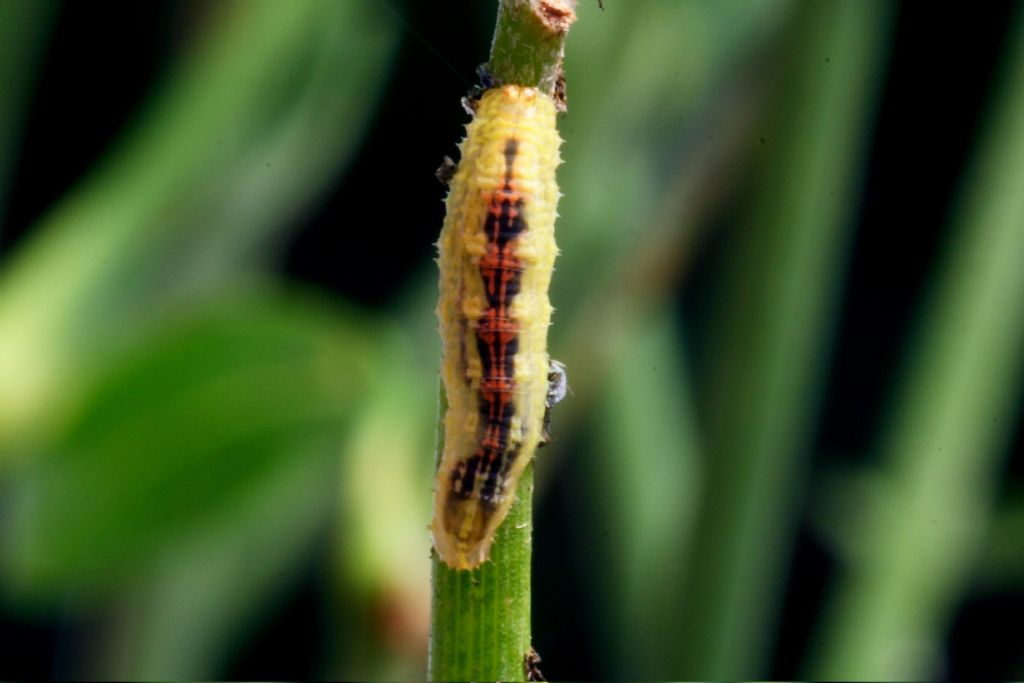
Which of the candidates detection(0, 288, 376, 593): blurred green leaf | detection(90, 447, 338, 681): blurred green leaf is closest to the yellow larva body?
detection(0, 288, 376, 593): blurred green leaf

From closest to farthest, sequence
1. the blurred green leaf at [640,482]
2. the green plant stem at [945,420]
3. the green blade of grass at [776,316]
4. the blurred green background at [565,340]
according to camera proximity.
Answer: the blurred green background at [565,340] < the green blade of grass at [776,316] < the green plant stem at [945,420] < the blurred green leaf at [640,482]

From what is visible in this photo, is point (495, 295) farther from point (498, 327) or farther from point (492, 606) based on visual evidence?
point (492, 606)

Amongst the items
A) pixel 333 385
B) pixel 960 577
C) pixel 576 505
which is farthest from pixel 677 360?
pixel 333 385

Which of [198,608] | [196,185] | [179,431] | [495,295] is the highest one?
[196,185]

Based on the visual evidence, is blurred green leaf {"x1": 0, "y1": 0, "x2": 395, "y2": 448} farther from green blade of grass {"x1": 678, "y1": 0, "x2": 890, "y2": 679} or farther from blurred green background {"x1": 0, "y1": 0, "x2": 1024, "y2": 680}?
green blade of grass {"x1": 678, "y1": 0, "x2": 890, "y2": 679}

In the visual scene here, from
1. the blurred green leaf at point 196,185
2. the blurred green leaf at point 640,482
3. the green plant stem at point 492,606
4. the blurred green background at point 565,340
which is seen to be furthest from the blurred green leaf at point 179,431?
the blurred green leaf at point 640,482

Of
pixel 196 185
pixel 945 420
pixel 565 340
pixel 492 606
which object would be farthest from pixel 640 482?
pixel 492 606

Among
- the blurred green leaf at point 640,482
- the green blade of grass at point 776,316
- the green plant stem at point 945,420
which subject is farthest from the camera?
the blurred green leaf at point 640,482

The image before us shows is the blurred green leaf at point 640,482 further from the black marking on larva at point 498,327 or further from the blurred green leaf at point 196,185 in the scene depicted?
the black marking on larva at point 498,327
